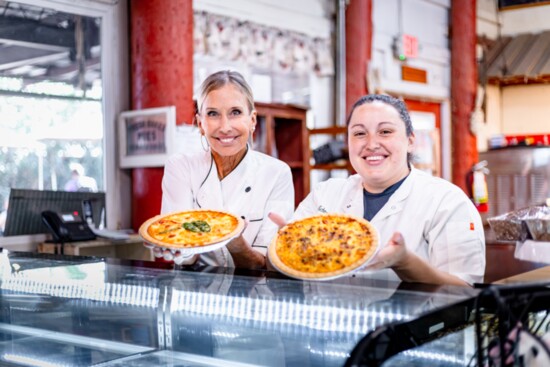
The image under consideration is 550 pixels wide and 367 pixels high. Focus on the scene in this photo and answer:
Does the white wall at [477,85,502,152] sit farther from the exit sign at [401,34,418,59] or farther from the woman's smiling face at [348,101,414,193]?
the woman's smiling face at [348,101,414,193]

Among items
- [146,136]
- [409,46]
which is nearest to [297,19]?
[409,46]

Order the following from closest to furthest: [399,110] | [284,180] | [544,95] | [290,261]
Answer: [290,261] → [399,110] → [284,180] → [544,95]

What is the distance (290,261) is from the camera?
1.71 meters

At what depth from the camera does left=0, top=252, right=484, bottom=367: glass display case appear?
1.47m

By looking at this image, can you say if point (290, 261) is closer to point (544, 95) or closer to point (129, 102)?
point (129, 102)

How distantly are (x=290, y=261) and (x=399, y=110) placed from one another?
0.58 metres

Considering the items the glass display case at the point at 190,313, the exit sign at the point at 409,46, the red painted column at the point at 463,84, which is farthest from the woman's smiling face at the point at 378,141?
the red painted column at the point at 463,84

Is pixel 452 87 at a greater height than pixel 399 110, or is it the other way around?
pixel 452 87

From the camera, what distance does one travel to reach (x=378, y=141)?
1968 millimetres

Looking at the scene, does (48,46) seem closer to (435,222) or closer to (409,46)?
(435,222)

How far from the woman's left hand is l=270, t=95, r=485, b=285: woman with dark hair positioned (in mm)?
229

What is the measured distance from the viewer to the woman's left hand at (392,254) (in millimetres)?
1553

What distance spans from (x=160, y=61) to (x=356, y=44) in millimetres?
2310

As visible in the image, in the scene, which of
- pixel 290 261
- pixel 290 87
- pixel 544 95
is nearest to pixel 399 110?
pixel 290 261
